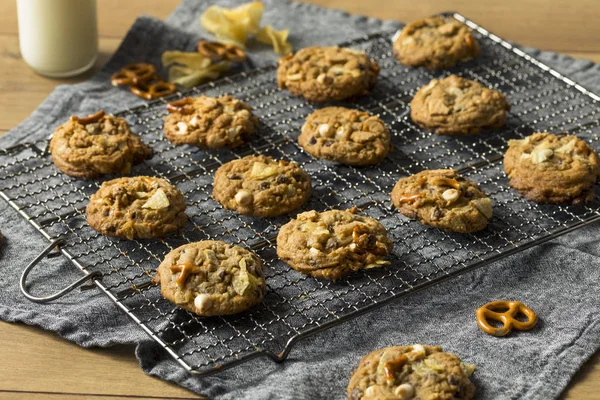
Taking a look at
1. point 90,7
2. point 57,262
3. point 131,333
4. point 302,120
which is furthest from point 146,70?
point 131,333

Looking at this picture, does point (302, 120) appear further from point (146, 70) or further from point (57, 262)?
point (57, 262)

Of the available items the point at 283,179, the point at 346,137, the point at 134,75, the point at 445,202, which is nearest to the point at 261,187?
the point at 283,179

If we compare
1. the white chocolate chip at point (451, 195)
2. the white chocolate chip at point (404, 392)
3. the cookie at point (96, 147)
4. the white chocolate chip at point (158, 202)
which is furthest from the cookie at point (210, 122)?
the white chocolate chip at point (404, 392)

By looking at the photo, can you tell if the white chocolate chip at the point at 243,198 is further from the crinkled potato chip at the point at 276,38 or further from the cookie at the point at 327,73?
the crinkled potato chip at the point at 276,38

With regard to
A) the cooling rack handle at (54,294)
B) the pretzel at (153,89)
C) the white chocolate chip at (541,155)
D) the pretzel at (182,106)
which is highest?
the white chocolate chip at (541,155)

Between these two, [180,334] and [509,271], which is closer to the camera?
[180,334]

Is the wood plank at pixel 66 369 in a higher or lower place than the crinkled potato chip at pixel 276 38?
lower

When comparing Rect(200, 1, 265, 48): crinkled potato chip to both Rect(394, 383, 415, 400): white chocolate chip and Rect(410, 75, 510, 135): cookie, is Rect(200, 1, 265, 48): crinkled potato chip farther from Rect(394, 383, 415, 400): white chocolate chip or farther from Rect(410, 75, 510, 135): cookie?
Rect(394, 383, 415, 400): white chocolate chip
